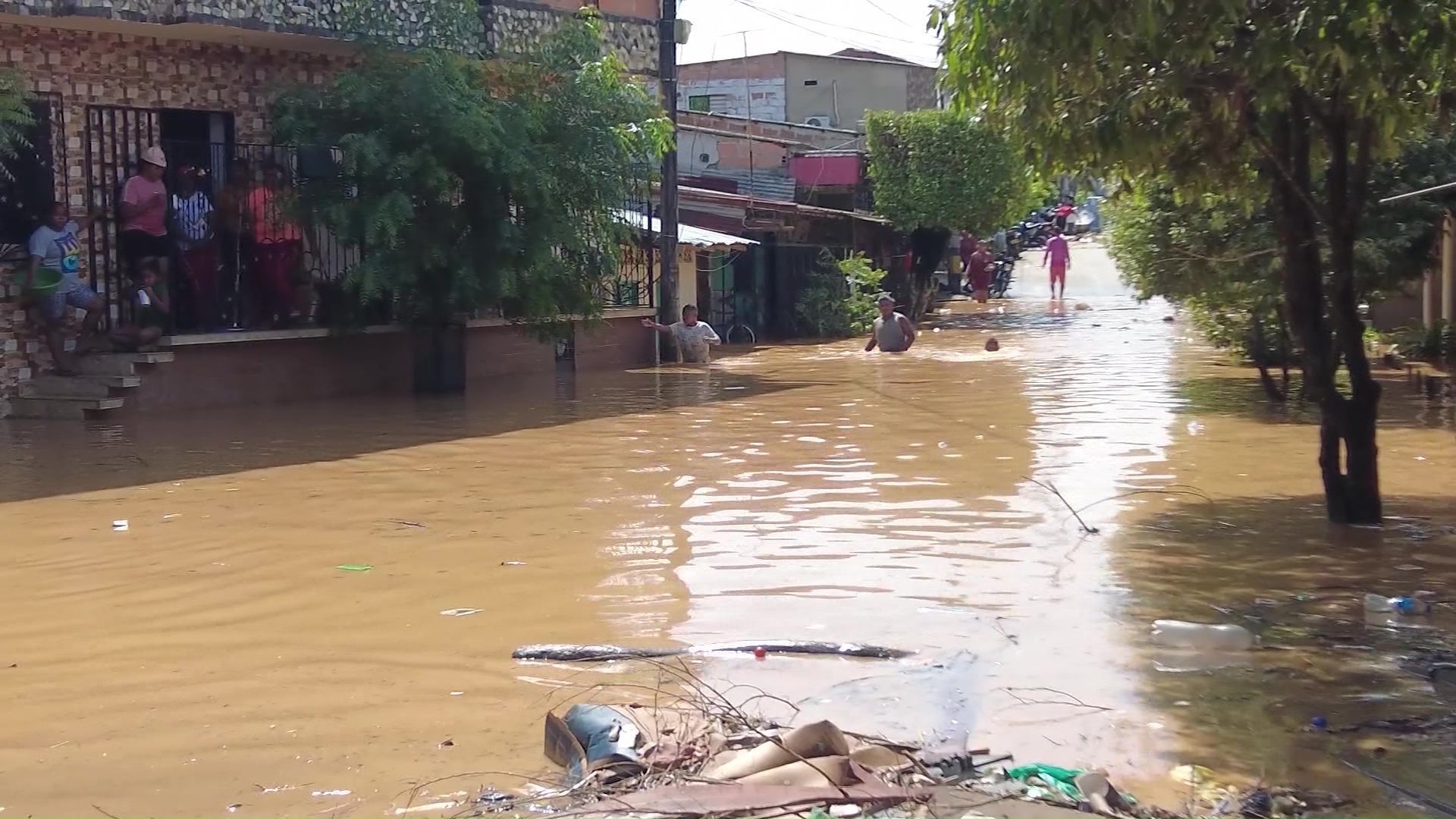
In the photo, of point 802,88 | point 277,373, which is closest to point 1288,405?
point 277,373

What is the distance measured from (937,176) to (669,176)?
1218cm

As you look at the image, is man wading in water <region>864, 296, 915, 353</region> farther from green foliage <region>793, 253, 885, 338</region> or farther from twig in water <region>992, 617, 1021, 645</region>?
twig in water <region>992, 617, 1021, 645</region>

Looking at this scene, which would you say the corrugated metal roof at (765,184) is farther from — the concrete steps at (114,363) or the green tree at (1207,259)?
the concrete steps at (114,363)

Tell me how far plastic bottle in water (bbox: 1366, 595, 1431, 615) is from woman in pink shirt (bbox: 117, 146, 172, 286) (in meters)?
11.9

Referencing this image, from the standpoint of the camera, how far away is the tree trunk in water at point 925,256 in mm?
34562

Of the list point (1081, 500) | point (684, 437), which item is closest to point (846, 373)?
point (684, 437)

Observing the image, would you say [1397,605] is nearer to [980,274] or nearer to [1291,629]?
[1291,629]

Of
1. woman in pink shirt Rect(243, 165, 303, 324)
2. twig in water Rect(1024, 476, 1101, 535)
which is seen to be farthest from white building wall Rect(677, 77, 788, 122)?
twig in water Rect(1024, 476, 1101, 535)

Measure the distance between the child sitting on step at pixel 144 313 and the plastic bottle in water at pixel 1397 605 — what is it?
1166 centimetres

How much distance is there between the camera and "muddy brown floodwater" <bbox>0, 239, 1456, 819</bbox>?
5363mm

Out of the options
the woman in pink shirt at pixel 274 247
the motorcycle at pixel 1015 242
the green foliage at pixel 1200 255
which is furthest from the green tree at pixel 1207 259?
the motorcycle at pixel 1015 242

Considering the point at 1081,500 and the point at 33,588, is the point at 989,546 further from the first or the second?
the point at 33,588

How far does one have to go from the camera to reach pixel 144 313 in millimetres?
15094

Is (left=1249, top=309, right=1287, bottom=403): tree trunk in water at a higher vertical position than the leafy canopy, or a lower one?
lower
